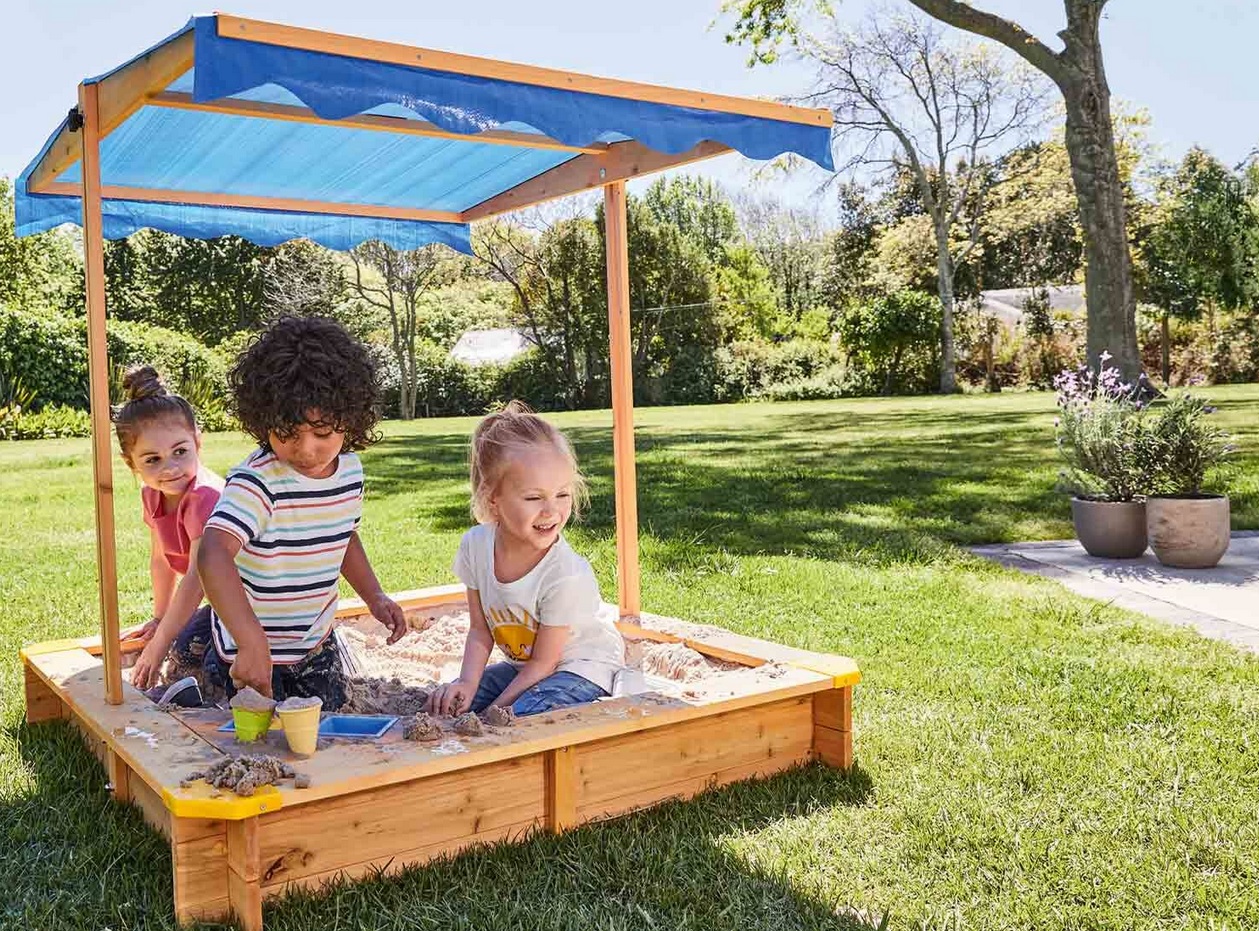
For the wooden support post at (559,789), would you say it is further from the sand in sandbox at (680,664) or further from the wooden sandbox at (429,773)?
the sand in sandbox at (680,664)

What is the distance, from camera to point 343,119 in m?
2.67

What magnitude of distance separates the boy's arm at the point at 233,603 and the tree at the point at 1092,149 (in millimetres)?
9516

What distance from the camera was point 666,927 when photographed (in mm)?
2213

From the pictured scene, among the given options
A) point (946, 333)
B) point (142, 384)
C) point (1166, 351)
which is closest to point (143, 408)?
point (142, 384)

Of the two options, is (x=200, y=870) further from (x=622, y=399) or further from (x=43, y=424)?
(x=43, y=424)

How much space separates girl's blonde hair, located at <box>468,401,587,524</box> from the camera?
3.08m

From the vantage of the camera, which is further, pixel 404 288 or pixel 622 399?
pixel 404 288

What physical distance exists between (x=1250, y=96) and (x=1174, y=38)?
335 cm

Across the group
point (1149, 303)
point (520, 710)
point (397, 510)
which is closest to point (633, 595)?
point (520, 710)

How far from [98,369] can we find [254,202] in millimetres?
1857

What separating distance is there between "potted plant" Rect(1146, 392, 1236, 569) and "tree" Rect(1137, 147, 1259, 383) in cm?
1959

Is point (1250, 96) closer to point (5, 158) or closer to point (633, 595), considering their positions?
point (5, 158)

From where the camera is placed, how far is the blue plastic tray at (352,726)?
8.72 feet

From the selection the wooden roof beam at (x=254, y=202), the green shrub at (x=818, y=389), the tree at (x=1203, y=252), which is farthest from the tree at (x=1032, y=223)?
the wooden roof beam at (x=254, y=202)
